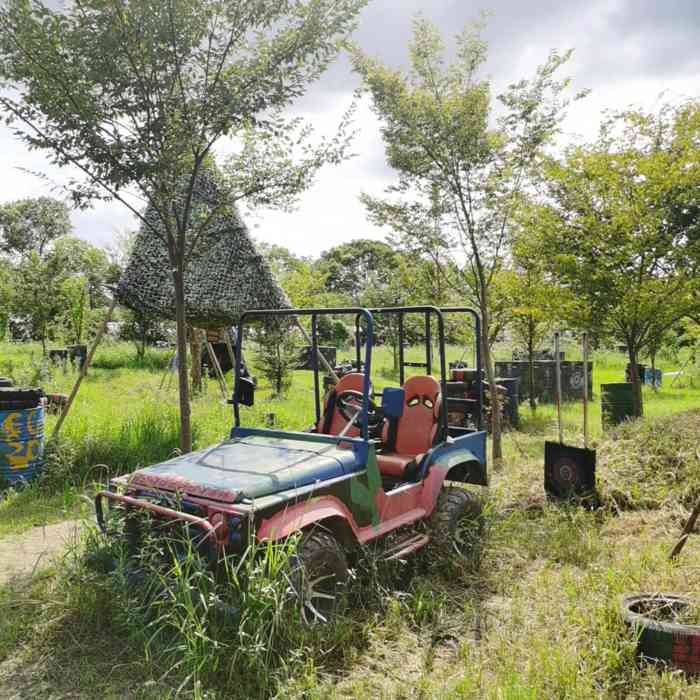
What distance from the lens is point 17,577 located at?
4504 millimetres

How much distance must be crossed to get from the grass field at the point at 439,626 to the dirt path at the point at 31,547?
21cm

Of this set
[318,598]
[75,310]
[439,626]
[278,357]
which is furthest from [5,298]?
[439,626]

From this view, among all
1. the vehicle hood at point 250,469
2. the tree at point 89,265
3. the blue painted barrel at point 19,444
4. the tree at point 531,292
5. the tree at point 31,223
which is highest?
the tree at point 31,223

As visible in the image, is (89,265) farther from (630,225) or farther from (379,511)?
(379,511)

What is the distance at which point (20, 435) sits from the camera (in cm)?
663

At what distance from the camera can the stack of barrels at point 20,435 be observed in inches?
259

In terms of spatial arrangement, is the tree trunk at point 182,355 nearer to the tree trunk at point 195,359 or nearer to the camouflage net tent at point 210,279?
the camouflage net tent at point 210,279

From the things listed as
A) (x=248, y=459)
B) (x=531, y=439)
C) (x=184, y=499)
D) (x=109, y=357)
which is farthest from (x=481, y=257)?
(x=109, y=357)

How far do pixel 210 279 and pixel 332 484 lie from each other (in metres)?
6.17

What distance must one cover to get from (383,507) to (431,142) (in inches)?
224

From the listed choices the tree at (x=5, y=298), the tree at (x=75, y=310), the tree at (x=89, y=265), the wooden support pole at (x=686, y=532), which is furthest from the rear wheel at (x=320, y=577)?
the tree at (x=5, y=298)

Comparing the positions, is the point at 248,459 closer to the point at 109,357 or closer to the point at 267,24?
the point at 267,24

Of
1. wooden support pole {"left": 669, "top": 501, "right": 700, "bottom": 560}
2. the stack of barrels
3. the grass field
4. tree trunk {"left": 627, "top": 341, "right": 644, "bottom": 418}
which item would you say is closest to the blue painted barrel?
the stack of barrels

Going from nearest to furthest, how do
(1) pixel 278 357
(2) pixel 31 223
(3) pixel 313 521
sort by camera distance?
(3) pixel 313 521 < (1) pixel 278 357 < (2) pixel 31 223
